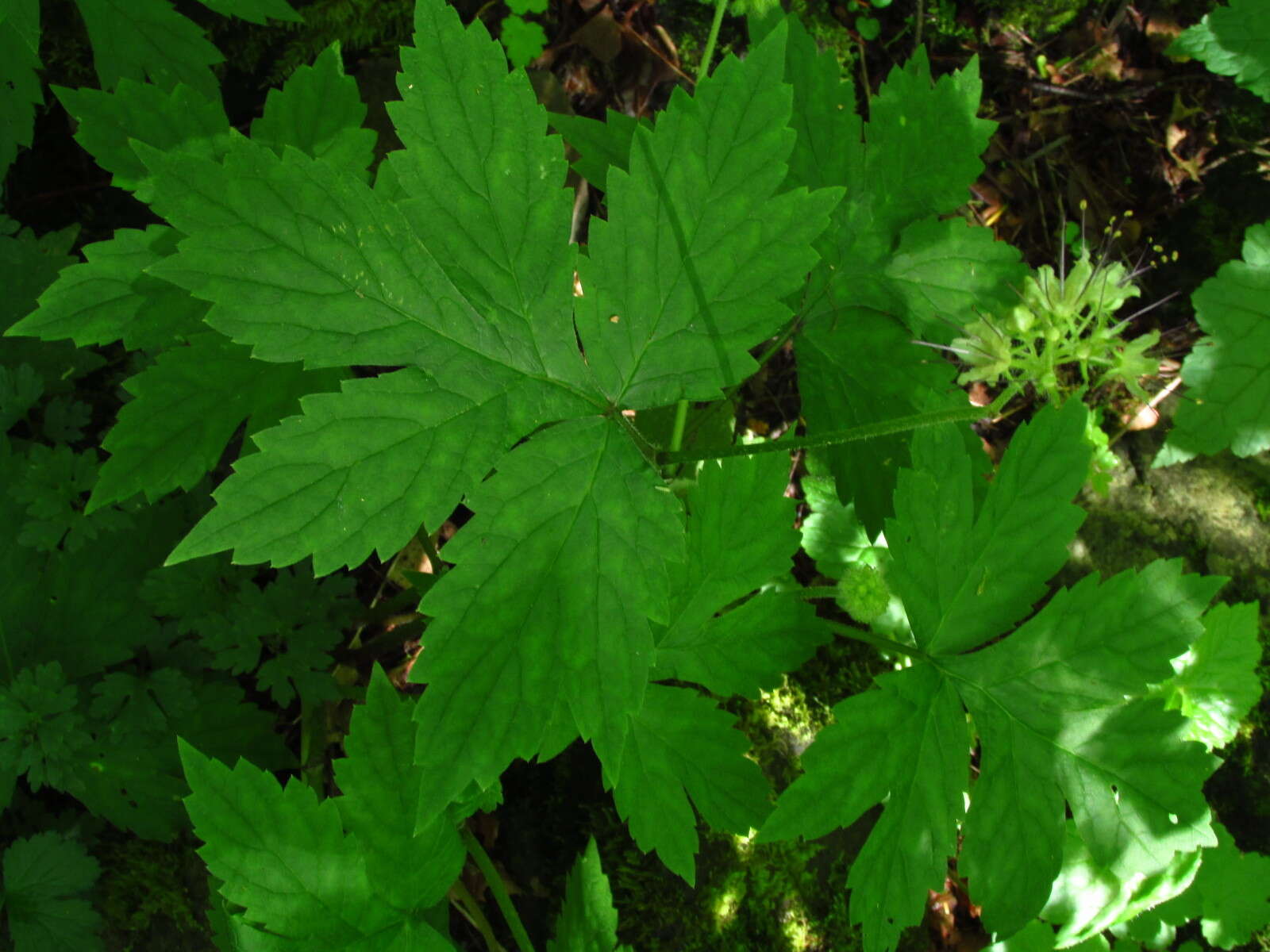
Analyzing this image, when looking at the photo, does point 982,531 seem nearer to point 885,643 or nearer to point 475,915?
point 885,643

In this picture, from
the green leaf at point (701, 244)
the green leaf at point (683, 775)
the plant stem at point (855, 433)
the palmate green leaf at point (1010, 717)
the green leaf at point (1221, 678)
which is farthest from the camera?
the green leaf at point (1221, 678)

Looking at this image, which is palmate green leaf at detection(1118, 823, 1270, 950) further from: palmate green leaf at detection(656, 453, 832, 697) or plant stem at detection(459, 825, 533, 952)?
plant stem at detection(459, 825, 533, 952)

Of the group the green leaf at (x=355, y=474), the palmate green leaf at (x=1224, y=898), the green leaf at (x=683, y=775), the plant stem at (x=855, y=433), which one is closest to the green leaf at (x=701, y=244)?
the plant stem at (x=855, y=433)

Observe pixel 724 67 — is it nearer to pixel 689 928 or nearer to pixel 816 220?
A: pixel 816 220

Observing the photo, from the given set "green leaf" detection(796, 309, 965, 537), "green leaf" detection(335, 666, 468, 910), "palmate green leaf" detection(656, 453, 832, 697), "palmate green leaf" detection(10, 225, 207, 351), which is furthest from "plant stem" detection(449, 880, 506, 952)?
"palmate green leaf" detection(10, 225, 207, 351)

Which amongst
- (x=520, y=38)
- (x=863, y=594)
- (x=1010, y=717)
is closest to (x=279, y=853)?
(x=863, y=594)

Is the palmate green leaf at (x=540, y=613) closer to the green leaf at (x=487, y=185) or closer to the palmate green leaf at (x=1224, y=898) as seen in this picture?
the green leaf at (x=487, y=185)
